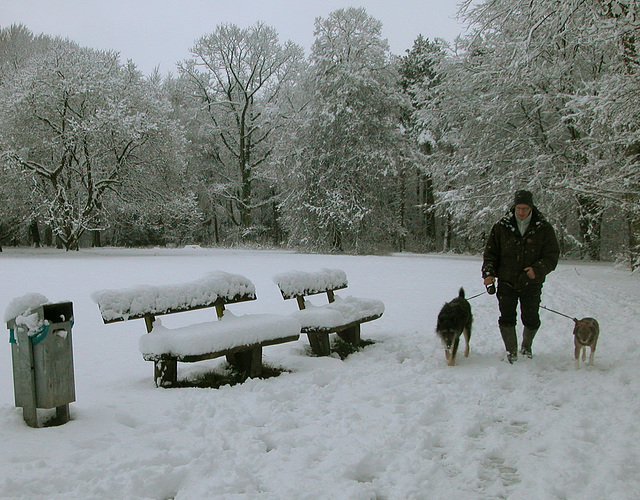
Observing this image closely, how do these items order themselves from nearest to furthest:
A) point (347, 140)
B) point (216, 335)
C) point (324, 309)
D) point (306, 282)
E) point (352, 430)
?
point (352, 430)
point (216, 335)
point (324, 309)
point (306, 282)
point (347, 140)

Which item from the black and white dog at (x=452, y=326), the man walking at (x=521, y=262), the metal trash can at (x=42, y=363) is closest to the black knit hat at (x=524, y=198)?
the man walking at (x=521, y=262)

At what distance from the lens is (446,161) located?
2431 centimetres

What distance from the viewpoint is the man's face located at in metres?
5.23

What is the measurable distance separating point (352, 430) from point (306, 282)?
265 cm

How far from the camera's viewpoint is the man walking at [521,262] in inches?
205

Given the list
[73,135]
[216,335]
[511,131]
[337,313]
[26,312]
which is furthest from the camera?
[73,135]

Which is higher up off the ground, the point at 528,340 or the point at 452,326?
the point at 452,326

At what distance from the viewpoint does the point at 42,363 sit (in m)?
3.34

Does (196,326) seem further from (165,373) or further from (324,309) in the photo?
(324,309)

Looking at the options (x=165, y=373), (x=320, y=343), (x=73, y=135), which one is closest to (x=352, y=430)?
(x=165, y=373)

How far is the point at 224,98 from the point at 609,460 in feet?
111

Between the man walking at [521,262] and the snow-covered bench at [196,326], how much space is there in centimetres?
240

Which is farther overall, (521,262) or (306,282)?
(306,282)

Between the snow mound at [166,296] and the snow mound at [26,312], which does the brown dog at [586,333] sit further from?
the snow mound at [26,312]
